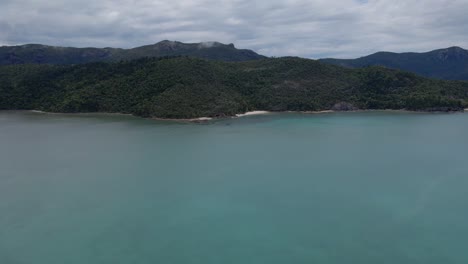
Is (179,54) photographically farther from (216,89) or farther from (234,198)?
(234,198)

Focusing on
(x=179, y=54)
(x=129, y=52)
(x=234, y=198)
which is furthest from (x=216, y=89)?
(x=129, y=52)

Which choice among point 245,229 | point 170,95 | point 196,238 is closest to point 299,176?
point 245,229

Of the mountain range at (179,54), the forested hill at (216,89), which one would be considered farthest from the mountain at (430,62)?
the forested hill at (216,89)

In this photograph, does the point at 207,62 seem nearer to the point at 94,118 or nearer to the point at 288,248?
the point at 94,118

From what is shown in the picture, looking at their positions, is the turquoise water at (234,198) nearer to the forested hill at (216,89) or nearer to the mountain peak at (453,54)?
the forested hill at (216,89)

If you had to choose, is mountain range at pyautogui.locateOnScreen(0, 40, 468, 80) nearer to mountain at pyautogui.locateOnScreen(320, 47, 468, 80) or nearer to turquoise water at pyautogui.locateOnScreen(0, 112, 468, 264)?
mountain at pyautogui.locateOnScreen(320, 47, 468, 80)

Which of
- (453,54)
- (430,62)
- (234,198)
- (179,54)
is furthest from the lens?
(430,62)

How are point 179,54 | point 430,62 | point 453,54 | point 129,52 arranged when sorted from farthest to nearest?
point 430,62
point 453,54
point 129,52
point 179,54
